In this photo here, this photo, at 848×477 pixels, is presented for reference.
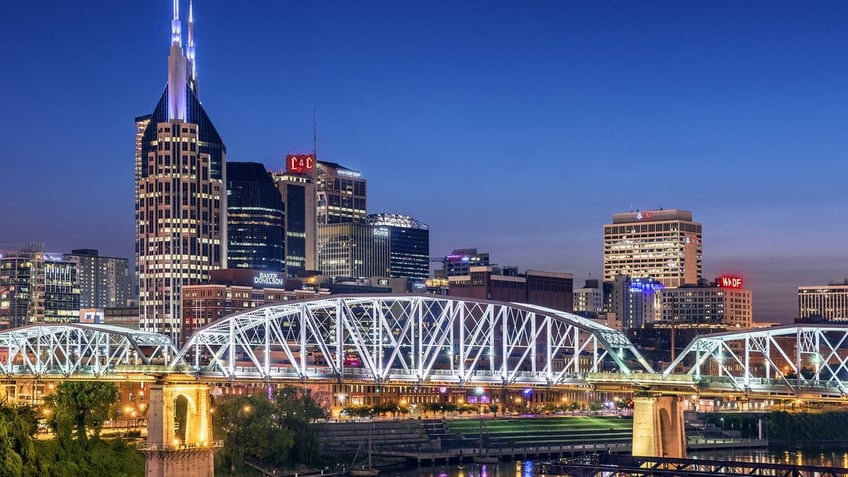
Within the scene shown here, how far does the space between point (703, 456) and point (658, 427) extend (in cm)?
6069

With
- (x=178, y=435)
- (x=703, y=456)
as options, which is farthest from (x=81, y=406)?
(x=703, y=456)

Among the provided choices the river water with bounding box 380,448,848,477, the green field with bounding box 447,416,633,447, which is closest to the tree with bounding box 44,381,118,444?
the river water with bounding box 380,448,848,477

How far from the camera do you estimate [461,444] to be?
17725 centimetres

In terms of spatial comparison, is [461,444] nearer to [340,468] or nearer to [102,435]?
[340,468]

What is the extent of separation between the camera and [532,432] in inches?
7466

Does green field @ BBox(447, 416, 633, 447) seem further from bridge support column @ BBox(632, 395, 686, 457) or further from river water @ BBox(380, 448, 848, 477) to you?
bridge support column @ BBox(632, 395, 686, 457)

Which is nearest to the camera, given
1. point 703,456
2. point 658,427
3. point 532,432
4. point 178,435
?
point 658,427

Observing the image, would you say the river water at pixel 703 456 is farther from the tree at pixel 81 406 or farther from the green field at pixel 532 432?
the tree at pixel 81 406

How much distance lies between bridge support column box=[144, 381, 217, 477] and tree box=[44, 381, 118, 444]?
8035 mm

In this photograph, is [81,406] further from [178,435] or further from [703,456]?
[703,456]

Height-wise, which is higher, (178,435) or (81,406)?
(81,406)

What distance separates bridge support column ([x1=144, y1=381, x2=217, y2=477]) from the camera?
411 feet

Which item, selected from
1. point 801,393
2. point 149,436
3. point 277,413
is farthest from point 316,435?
point 801,393

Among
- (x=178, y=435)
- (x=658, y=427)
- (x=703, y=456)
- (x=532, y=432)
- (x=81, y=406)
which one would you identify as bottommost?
(x=703, y=456)
